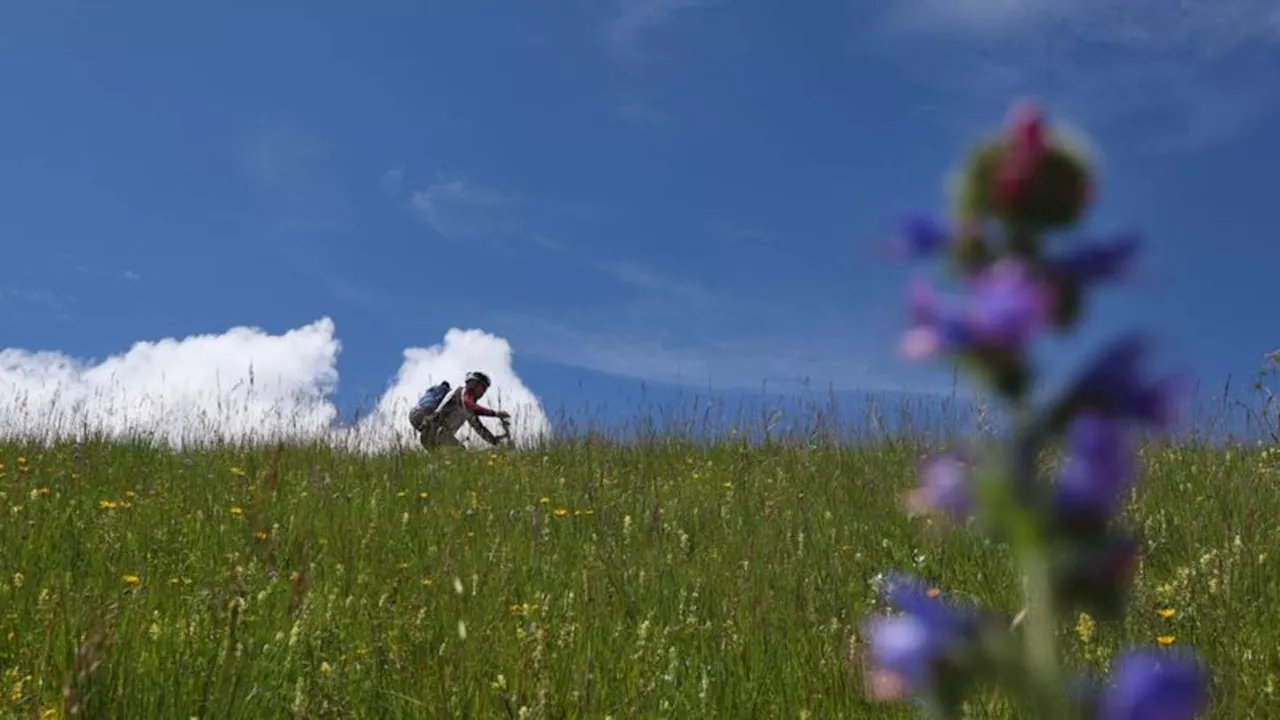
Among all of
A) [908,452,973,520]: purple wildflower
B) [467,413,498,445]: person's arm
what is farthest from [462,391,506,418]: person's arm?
[908,452,973,520]: purple wildflower

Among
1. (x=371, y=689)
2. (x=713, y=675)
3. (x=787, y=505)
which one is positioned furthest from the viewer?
(x=787, y=505)

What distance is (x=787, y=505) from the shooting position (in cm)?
704

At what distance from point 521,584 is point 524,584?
0.02m

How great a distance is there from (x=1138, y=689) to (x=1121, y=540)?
10cm

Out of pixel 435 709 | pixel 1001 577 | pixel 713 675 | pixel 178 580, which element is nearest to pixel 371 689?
pixel 435 709

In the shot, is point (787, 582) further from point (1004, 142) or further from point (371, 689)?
point (1004, 142)

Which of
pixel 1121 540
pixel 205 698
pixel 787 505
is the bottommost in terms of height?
pixel 205 698

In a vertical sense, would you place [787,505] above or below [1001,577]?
above

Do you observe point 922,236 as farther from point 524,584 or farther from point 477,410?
point 477,410

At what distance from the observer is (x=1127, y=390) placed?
807mm

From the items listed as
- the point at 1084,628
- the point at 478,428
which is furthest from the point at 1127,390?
the point at 478,428

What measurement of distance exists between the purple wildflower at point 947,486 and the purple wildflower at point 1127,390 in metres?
0.10

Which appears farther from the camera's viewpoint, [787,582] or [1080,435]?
[787,582]

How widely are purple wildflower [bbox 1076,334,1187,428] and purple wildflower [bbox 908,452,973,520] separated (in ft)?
0.34
